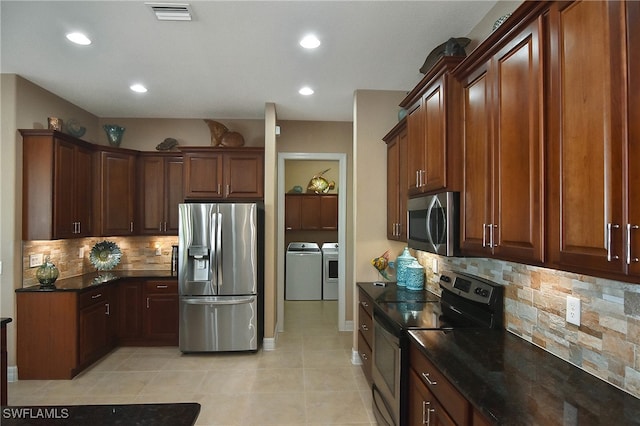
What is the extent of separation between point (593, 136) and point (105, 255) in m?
4.71

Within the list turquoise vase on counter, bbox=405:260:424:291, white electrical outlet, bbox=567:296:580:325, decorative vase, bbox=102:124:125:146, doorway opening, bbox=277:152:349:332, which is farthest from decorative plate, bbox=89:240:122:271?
white electrical outlet, bbox=567:296:580:325

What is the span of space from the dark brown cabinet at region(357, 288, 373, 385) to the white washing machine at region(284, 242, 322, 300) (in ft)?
10.00

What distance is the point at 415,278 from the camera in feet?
10.2

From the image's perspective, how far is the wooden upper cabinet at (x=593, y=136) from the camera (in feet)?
3.06

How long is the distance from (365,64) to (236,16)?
1190 mm

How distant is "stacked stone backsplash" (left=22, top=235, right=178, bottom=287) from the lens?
333cm

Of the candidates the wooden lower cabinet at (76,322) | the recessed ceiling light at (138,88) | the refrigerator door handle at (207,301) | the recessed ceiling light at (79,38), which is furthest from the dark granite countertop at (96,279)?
the recessed ceiling light at (79,38)

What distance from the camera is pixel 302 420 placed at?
2568mm

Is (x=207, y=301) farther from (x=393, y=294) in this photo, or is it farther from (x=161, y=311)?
(x=393, y=294)

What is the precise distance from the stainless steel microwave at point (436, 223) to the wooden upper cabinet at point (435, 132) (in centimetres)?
7

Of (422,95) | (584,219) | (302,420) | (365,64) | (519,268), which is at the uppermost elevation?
(365,64)

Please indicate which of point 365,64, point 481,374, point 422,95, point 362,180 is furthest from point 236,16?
point 481,374

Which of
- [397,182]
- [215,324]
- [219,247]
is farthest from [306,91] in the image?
[215,324]

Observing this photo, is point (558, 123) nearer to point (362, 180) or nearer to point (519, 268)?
point (519, 268)
